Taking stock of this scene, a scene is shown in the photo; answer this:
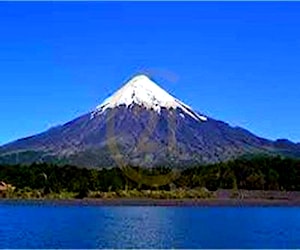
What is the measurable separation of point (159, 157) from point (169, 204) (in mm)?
51531

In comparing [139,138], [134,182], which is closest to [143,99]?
[139,138]

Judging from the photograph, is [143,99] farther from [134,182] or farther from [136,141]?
[134,182]

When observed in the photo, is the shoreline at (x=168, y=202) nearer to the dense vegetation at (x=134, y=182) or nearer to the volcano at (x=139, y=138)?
the dense vegetation at (x=134, y=182)

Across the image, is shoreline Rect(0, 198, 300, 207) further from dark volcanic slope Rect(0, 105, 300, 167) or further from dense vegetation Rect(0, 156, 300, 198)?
dark volcanic slope Rect(0, 105, 300, 167)

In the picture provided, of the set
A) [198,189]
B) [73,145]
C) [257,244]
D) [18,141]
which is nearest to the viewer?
[257,244]

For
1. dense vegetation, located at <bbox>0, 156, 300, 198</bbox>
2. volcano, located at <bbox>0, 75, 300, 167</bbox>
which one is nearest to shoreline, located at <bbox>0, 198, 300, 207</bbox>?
dense vegetation, located at <bbox>0, 156, 300, 198</bbox>

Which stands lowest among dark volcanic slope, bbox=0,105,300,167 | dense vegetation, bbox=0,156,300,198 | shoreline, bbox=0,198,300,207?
shoreline, bbox=0,198,300,207

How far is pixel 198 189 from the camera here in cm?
7212

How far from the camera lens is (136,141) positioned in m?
119

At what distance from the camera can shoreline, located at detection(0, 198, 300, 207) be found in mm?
66500

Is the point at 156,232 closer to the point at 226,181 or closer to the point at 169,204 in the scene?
the point at 169,204

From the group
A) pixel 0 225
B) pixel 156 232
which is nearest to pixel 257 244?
pixel 156 232

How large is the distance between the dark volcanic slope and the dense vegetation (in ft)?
99.3

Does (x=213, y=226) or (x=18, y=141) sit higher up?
(x=18, y=141)
